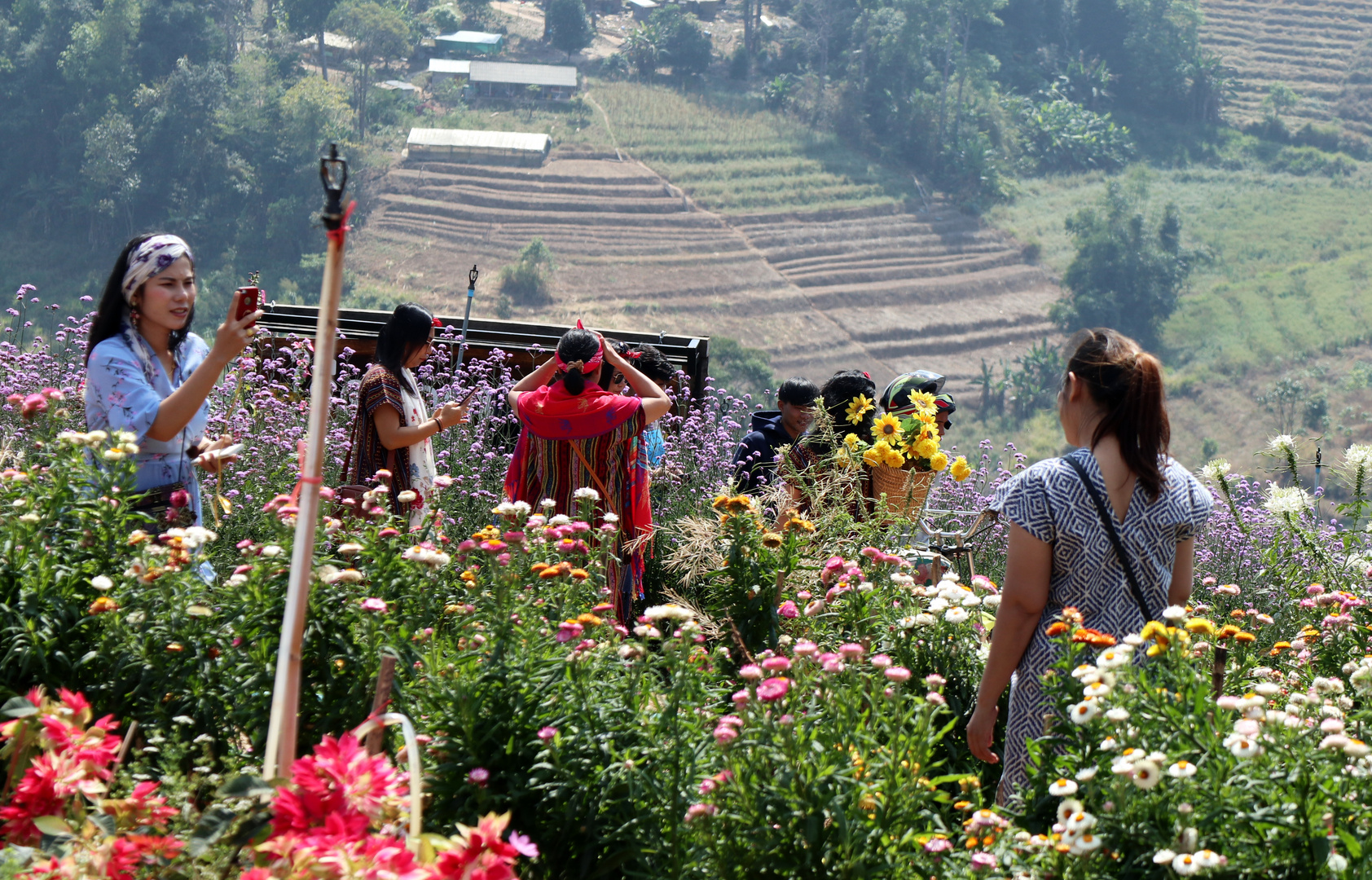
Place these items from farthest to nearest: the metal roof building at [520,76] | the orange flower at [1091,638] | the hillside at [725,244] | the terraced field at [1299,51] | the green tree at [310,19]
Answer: the terraced field at [1299,51], the metal roof building at [520,76], the green tree at [310,19], the hillside at [725,244], the orange flower at [1091,638]

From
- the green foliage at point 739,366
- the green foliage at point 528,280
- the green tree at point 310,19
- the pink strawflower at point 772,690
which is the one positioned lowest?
the green foliage at point 739,366

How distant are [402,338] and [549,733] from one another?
168cm

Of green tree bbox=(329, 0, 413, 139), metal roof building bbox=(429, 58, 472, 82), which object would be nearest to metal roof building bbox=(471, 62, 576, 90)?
metal roof building bbox=(429, 58, 472, 82)

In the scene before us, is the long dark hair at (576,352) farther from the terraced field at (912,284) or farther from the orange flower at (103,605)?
the terraced field at (912,284)

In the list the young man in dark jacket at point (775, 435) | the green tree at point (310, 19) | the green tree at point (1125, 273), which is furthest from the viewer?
the green tree at point (310, 19)

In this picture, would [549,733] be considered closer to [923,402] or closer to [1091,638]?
[1091,638]

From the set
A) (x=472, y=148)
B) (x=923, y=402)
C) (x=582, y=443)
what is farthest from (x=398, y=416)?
(x=472, y=148)

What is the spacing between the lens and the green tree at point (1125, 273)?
57594mm

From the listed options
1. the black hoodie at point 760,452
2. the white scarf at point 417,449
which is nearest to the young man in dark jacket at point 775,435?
the black hoodie at point 760,452

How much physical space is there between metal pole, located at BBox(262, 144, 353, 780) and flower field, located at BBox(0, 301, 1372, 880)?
0.04m

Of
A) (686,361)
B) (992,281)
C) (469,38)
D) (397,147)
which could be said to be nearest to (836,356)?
(992,281)

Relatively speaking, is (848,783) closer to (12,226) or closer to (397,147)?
(12,226)

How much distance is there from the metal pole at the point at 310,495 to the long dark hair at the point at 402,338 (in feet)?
6.06

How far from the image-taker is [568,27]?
236 ft
